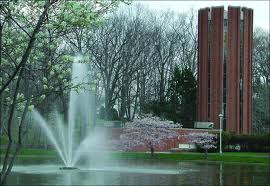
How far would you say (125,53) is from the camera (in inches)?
2506

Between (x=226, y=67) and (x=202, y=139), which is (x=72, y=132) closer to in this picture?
(x=202, y=139)

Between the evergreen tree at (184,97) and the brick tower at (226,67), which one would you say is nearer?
the brick tower at (226,67)

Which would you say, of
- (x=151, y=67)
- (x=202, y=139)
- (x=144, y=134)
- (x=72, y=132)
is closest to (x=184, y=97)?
(x=151, y=67)

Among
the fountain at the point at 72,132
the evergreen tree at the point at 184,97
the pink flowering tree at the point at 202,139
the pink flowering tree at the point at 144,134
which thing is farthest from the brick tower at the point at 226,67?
the fountain at the point at 72,132

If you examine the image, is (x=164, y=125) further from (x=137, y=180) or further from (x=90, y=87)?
(x=90, y=87)

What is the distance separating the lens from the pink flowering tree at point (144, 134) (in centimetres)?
5059

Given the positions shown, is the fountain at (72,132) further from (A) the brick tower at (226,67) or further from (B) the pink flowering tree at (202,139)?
(A) the brick tower at (226,67)

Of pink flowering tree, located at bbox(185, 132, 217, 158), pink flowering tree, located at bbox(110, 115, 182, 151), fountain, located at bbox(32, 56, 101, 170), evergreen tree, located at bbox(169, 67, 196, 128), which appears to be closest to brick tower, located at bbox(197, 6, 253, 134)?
evergreen tree, located at bbox(169, 67, 196, 128)

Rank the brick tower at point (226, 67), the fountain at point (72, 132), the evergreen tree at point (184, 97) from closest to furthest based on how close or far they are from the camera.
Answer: the fountain at point (72, 132) → the brick tower at point (226, 67) → the evergreen tree at point (184, 97)

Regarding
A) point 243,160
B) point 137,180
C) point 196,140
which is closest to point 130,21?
point 196,140

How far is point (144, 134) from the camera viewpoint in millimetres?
50688

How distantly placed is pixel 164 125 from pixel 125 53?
14913mm

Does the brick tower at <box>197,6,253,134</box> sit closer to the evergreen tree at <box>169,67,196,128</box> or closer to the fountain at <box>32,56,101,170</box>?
the evergreen tree at <box>169,67,196,128</box>

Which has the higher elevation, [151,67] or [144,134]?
[151,67]
